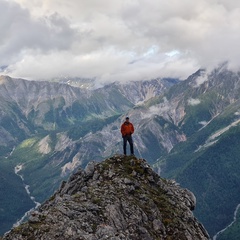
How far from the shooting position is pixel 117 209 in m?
67.9

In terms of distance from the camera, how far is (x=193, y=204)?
86.2 meters

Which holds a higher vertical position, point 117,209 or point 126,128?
point 126,128

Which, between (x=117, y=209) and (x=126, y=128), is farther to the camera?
(x=126, y=128)

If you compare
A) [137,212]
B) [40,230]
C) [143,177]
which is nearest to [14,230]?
[40,230]

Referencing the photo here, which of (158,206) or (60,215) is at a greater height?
(60,215)

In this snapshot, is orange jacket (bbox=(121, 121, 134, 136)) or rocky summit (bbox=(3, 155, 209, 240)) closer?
rocky summit (bbox=(3, 155, 209, 240))

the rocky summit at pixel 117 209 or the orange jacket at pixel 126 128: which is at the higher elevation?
the orange jacket at pixel 126 128

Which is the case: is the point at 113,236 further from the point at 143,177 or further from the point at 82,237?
the point at 143,177

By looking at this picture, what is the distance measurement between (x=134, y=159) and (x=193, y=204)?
50.9ft

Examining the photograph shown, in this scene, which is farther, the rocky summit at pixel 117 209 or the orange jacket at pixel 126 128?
the orange jacket at pixel 126 128

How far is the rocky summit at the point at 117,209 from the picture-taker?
2258 inches

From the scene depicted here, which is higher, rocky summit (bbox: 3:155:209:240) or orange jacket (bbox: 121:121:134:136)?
orange jacket (bbox: 121:121:134:136)

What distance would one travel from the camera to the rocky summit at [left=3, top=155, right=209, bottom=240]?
57344 millimetres

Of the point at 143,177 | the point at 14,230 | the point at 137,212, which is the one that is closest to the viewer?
the point at 14,230
